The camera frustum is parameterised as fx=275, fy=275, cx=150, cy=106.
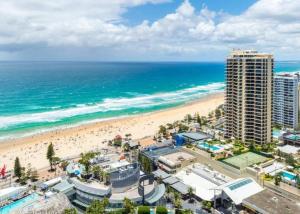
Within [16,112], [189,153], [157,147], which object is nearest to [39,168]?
[157,147]

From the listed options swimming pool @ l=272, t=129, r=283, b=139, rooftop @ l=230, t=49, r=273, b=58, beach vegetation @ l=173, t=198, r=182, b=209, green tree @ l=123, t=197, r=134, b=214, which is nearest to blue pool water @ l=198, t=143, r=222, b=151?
swimming pool @ l=272, t=129, r=283, b=139

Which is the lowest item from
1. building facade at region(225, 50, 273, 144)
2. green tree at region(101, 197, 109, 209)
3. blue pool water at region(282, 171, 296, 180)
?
blue pool water at region(282, 171, 296, 180)

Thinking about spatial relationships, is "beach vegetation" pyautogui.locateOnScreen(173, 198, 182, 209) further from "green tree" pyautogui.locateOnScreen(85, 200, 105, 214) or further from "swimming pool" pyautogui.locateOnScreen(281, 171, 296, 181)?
"swimming pool" pyautogui.locateOnScreen(281, 171, 296, 181)

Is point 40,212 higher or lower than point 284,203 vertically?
higher

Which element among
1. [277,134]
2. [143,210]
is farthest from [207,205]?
[277,134]

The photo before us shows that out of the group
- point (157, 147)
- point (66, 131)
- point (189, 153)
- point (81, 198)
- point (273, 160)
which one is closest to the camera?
point (81, 198)

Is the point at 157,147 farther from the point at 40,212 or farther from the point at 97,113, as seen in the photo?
the point at 97,113
